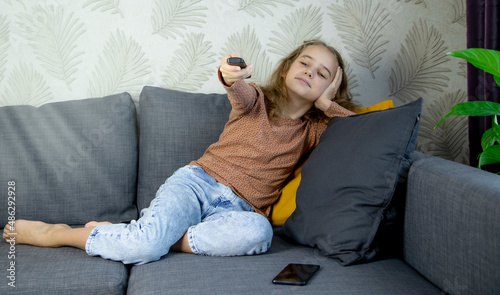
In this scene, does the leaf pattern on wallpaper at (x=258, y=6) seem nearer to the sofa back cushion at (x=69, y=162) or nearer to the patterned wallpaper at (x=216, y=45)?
the patterned wallpaper at (x=216, y=45)

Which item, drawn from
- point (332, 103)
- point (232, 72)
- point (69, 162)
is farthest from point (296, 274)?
point (69, 162)

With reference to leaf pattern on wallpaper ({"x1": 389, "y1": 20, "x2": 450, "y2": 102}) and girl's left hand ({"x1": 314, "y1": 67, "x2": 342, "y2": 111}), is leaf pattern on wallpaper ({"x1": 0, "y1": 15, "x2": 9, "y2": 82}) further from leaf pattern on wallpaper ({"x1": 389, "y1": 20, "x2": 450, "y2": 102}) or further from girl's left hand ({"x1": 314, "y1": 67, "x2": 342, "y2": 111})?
leaf pattern on wallpaper ({"x1": 389, "y1": 20, "x2": 450, "y2": 102})

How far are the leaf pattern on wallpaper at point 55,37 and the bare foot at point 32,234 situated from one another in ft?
2.09

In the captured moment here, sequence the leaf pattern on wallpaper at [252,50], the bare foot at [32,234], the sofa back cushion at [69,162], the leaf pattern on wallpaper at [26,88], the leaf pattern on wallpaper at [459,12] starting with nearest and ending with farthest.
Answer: the bare foot at [32,234] → the sofa back cushion at [69,162] → the leaf pattern on wallpaper at [26,88] → the leaf pattern on wallpaper at [252,50] → the leaf pattern on wallpaper at [459,12]

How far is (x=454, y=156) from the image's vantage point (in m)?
2.01

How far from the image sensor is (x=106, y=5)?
173cm

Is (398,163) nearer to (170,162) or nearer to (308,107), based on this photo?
(308,107)

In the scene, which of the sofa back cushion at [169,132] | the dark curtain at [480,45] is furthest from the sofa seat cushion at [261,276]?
the dark curtain at [480,45]

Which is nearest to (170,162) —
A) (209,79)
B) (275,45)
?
(209,79)

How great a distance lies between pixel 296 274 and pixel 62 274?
590 millimetres

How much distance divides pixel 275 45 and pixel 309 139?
47 centimetres

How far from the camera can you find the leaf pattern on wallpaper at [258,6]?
182cm

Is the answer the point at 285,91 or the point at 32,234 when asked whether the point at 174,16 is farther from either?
the point at 32,234

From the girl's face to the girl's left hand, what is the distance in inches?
0.5
